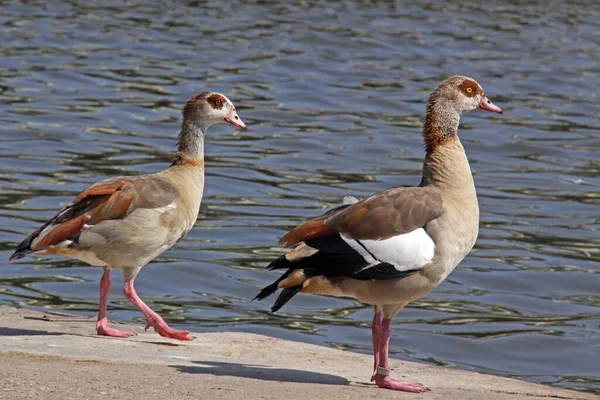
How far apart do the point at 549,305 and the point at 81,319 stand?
486cm

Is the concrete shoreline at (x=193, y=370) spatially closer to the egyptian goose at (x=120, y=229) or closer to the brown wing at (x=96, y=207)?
the egyptian goose at (x=120, y=229)

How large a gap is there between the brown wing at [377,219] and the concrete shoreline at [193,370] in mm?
879

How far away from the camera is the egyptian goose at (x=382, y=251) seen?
691 cm

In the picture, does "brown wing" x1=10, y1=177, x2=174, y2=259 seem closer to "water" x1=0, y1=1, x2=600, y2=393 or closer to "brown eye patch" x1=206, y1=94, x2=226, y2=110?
"brown eye patch" x1=206, y1=94, x2=226, y2=110

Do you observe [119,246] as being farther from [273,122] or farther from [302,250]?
[273,122]

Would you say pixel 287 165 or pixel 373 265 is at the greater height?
pixel 373 265

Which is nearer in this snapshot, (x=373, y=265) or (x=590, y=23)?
(x=373, y=265)

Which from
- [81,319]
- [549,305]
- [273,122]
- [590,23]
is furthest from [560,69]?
[81,319]

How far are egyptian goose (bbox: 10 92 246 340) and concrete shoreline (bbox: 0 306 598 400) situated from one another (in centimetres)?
43

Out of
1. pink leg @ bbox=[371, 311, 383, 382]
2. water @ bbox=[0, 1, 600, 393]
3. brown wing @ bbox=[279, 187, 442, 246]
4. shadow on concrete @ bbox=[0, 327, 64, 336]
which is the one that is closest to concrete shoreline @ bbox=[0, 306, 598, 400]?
shadow on concrete @ bbox=[0, 327, 64, 336]

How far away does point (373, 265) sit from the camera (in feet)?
22.6

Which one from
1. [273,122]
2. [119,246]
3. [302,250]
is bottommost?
[273,122]

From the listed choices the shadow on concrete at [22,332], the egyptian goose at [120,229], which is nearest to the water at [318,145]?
the egyptian goose at [120,229]

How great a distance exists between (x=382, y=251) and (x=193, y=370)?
1307 millimetres
